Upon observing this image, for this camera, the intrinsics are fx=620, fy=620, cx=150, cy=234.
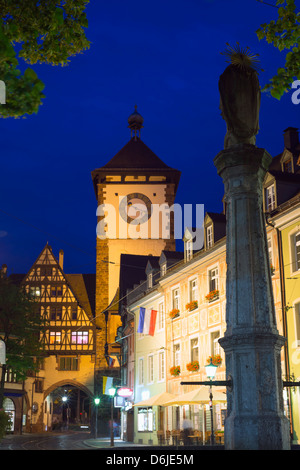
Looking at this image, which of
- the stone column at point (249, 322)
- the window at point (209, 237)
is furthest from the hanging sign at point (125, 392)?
the stone column at point (249, 322)

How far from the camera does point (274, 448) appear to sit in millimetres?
8000

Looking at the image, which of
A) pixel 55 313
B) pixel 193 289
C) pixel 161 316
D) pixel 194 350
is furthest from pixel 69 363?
pixel 193 289

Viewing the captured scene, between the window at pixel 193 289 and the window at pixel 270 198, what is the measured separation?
6651 millimetres

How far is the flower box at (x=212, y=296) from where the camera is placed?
86.2 feet

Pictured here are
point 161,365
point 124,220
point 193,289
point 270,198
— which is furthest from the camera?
point 124,220

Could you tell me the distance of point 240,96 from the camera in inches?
365

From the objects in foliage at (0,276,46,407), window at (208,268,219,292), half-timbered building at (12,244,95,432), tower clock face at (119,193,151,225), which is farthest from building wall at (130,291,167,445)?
half-timbered building at (12,244,95,432)

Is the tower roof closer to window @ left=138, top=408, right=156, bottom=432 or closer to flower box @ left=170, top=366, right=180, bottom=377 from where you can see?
window @ left=138, top=408, right=156, bottom=432

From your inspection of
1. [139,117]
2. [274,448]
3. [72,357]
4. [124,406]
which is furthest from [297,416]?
[139,117]

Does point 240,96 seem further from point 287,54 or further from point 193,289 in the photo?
point 193,289

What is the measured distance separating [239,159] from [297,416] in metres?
13.4

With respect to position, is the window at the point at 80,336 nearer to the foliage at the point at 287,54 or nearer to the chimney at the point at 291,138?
the chimney at the point at 291,138

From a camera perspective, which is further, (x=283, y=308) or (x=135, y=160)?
(x=135, y=160)

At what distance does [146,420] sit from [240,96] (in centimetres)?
2757
